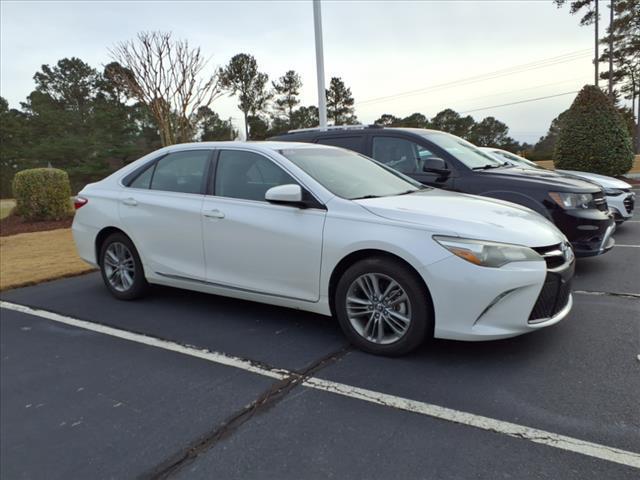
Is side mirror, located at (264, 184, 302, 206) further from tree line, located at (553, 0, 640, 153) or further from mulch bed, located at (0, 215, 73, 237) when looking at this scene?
tree line, located at (553, 0, 640, 153)

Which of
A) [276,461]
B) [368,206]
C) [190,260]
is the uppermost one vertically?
[368,206]

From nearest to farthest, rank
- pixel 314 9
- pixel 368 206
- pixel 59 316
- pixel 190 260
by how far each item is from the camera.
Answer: pixel 368 206 → pixel 190 260 → pixel 59 316 → pixel 314 9

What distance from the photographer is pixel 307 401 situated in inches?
116

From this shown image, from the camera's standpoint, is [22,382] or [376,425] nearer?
[376,425]

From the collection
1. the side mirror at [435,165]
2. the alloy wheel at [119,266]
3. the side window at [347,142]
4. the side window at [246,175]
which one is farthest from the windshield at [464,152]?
the alloy wheel at [119,266]

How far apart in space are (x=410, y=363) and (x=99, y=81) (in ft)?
168

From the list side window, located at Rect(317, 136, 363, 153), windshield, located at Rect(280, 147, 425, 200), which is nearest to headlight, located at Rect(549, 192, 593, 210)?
windshield, located at Rect(280, 147, 425, 200)

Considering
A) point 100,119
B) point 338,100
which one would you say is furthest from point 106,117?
point 338,100

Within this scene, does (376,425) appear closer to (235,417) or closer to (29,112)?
(235,417)

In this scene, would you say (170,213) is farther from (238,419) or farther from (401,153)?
(401,153)

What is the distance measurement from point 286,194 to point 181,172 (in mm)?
1550

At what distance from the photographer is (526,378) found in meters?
3.07

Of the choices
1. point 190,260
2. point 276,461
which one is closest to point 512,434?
point 276,461

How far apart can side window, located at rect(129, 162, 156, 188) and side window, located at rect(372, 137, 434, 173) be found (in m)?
2.78
